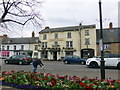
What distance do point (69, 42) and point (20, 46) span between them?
60.4 ft

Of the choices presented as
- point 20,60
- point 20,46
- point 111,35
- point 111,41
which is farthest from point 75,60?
point 20,46

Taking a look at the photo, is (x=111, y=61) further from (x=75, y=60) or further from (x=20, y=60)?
(x=20, y=60)

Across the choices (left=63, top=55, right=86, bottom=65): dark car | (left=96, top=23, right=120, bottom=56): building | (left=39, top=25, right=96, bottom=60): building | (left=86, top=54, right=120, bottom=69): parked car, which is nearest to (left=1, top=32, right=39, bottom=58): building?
(left=39, top=25, right=96, bottom=60): building

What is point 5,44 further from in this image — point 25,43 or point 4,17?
point 4,17

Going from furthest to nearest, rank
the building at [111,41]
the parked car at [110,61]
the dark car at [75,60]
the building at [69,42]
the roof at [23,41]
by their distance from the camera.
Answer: the roof at [23,41], the building at [69,42], the building at [111,41], the dark car at [75,60], the parked car at [110,61]

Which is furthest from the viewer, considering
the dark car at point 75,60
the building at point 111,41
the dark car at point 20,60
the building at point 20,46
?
the building at point 20,46

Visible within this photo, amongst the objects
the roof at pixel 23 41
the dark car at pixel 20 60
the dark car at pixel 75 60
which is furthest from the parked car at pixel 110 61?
the roof at pixel 23 41

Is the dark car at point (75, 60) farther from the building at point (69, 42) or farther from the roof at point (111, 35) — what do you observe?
the roof at point (111, 35)

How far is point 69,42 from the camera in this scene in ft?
129

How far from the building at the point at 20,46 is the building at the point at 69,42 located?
549cm

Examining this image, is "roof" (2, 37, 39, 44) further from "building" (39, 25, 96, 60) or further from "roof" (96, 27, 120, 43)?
"roof" (96, 27, 120, 43)

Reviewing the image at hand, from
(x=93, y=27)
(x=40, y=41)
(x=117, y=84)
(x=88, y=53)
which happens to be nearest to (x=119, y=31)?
(x=93, y=27)

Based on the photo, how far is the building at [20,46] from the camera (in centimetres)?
4716

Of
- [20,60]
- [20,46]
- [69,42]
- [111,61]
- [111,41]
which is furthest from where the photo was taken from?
[20,46]
